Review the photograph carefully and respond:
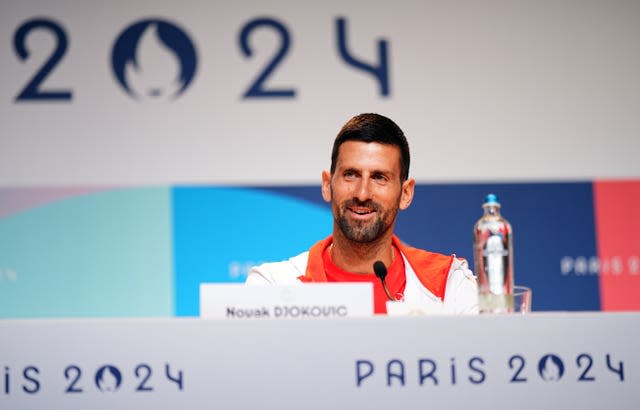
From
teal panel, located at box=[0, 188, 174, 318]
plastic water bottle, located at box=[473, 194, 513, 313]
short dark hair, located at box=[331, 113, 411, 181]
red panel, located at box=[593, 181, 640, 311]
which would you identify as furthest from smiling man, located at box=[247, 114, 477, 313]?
red panel, located at box=[593, 181, 640, 311]

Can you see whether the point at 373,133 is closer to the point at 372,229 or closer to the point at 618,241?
the point at 372,229

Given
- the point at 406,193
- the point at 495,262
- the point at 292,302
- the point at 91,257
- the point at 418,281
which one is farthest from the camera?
the point at 91,257

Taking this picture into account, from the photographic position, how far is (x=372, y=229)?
221 centimetres

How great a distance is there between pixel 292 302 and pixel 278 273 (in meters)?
0.83

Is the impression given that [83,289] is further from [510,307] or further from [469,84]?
[510,307]

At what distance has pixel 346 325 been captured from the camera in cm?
127

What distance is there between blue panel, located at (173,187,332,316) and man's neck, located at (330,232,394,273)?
1128 millimetres

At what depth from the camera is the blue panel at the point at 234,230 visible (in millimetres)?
3434

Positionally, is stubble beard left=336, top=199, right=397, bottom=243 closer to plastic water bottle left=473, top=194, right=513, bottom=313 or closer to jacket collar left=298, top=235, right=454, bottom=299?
jacket collar left=298, top=235, right=454, bottom=299

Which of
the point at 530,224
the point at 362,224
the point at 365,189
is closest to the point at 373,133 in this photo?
the point at 365,189

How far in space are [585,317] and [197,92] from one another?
2560mm

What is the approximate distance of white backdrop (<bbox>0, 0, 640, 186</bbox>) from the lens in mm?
3494

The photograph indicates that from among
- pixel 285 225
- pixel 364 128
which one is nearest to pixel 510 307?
pixel 364 128

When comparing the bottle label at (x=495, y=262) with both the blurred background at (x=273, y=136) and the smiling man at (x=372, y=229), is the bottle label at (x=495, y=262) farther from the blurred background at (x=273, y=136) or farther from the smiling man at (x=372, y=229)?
the blurred background at (x=273, y=136)
